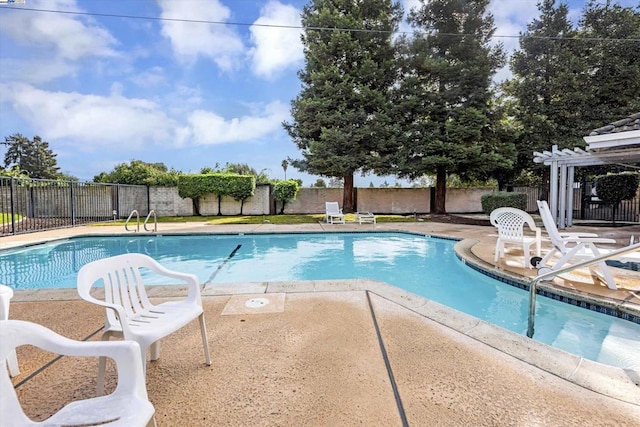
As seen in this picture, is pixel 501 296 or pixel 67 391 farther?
pixel 501 296

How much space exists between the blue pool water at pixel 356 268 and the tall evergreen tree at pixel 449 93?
560cm

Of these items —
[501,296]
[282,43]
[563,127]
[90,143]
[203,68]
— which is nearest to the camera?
[501,296]

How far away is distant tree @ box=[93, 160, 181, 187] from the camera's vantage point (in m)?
15.6

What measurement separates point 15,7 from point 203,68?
232 inches

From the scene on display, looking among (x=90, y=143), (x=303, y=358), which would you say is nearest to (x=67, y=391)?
(x=303, y=358)

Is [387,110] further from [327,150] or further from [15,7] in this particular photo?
[15,7]

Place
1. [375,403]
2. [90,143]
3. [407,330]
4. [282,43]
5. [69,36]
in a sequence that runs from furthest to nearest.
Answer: [90,143] → [282,43] → [69,36] → [407,330] → [375,403]

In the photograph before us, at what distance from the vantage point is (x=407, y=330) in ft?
8.73

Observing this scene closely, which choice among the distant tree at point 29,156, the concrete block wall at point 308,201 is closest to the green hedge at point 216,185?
the concrete block wall at point 308,201

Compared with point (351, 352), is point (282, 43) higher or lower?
higher

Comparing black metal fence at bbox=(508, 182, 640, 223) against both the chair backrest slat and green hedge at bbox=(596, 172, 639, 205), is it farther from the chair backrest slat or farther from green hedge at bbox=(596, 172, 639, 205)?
the chair backrest slat

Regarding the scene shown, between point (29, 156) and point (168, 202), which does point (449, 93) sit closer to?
point (168, 202)

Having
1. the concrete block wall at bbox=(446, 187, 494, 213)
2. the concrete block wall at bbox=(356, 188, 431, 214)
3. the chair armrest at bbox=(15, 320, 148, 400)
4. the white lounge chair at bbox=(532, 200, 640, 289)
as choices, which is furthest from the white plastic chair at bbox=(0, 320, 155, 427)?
the concrete block wall at bbox=(446, 187, 494, 213)

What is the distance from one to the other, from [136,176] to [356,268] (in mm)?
13820
